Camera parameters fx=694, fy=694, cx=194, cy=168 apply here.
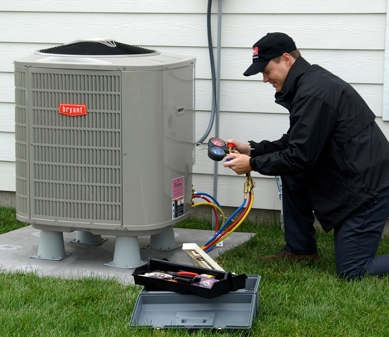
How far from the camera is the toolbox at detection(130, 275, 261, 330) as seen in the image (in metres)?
3.13

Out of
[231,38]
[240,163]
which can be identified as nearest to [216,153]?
→ [240,163]

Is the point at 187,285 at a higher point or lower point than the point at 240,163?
lower

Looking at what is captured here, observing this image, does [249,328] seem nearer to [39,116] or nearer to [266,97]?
[39,116]

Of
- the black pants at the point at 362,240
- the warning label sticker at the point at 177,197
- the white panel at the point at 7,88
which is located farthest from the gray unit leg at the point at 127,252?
the white panel at the point at 7,88

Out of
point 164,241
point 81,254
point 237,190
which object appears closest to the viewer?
point 81,254

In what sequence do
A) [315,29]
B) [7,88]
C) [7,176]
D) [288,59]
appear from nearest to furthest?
1. [288,59]
2. [315,29]
3. [7,88]
4. [7,176]

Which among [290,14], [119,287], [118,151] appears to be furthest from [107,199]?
[290,14]

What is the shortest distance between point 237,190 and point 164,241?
91 centimetres

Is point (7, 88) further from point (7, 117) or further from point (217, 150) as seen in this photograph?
point (217, 150)

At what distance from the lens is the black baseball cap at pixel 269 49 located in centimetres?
383

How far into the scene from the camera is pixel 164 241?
4512 mm

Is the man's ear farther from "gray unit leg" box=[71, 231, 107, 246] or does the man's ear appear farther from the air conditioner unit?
"gray unit leg" box=[71, 231, 107, 246]

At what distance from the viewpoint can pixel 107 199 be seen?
3.98m

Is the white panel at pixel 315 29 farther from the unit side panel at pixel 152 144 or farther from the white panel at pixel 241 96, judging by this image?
the unit side panel at pixel 152 144
